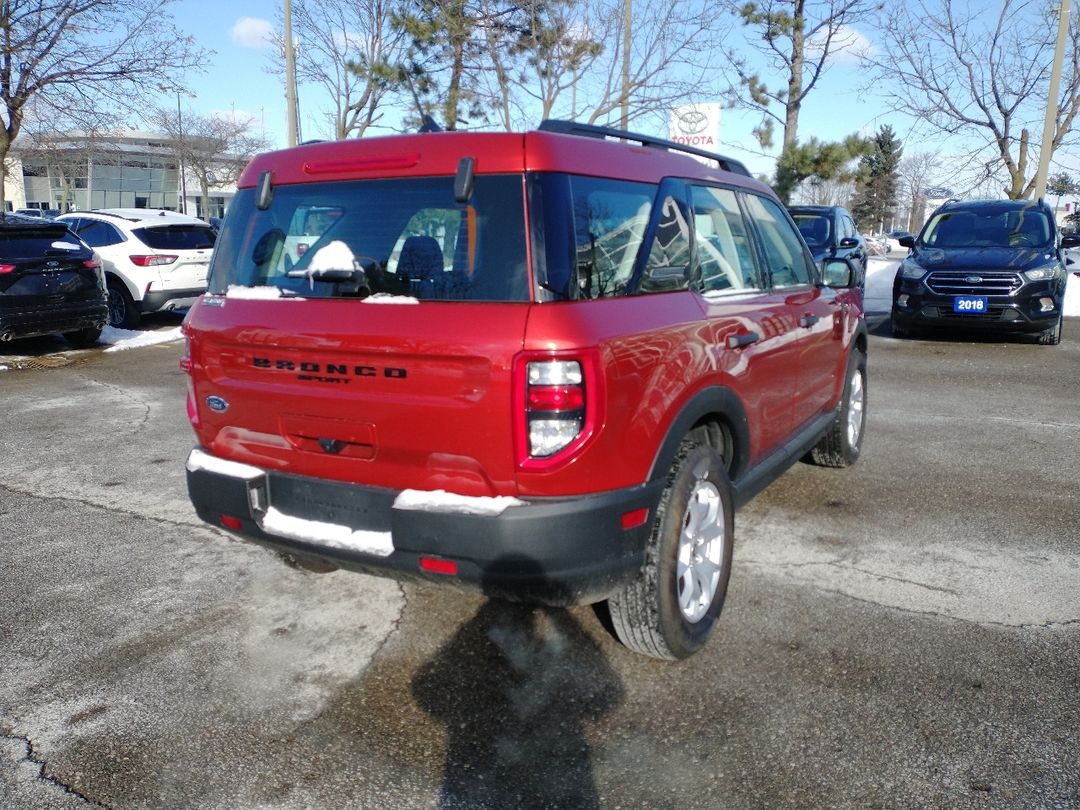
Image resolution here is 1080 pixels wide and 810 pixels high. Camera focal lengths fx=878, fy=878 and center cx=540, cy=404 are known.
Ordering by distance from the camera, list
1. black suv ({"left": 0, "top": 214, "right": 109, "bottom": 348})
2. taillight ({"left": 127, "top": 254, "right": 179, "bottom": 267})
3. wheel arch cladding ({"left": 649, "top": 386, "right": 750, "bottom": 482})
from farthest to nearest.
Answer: taillight ({"left": 127, "top": 254, "right": 179, "bottom": 267}) < black suv ({"left": 0, "top": 214, "right": 109, "bottom": 348}) < wheel arch cladding ({"left": 649, "top": 386, "right": 750, "bottom": 482})

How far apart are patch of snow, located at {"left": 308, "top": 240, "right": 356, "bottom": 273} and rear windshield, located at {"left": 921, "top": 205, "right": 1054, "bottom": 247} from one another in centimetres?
1042

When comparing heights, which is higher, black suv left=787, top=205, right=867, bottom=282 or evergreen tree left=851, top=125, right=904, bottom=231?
evergreen tree left=851, top=125, right=904, bottom=231

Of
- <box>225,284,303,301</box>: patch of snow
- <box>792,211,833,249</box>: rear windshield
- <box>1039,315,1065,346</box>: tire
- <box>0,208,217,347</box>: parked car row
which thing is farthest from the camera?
<box>792,211,833,249</box>: rear windshield

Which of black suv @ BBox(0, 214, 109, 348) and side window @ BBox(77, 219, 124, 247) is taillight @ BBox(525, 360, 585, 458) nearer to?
black suv @ BBox(0, 214, 109, 348)

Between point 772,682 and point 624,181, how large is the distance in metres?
1.80

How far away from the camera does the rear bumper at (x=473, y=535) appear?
259cm

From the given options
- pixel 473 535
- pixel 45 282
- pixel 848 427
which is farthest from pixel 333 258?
pixel 45 282

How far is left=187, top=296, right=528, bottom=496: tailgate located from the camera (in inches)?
102

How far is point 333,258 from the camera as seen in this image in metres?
2.93

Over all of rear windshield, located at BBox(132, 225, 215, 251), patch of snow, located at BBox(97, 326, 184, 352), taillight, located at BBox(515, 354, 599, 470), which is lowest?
patch of snow, located at BBox(97, 326, 184, 352)

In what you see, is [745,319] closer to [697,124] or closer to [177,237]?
[177,237]

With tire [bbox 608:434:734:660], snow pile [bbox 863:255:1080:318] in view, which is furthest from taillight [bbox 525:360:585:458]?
snow pile [bbox 863:255:1080:318]

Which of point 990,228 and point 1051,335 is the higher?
point 990,228

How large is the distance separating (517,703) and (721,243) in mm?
1954
